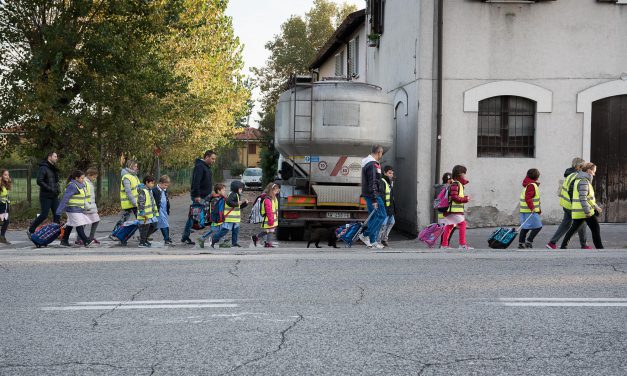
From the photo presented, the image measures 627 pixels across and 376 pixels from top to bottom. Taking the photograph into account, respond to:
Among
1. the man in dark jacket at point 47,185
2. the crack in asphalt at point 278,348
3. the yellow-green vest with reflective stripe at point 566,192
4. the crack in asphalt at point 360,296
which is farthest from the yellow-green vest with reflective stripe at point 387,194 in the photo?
the crack in asphalt at point 278,348

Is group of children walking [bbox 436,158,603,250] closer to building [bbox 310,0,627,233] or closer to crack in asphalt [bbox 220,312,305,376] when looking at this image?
building [bbox 310,0,627,233]

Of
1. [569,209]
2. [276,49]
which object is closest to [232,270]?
[569,209]

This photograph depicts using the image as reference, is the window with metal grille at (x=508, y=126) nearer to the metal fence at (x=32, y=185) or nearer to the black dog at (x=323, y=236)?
the black dog at (x=323, y=236)

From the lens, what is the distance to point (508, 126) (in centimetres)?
1736

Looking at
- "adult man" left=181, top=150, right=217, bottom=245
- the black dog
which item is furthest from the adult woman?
"adult man" left=181, top=150, right=217, bottom=245

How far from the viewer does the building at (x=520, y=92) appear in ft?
55.7

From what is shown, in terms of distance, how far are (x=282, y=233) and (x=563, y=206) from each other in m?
5.90

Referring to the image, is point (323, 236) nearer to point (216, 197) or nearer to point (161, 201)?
point (216, 197)

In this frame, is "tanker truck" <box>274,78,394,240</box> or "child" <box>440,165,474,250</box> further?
"tanker truck" <box>274,78,394,240</box>

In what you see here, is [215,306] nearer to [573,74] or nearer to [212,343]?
[212,343]

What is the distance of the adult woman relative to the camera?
12.5m

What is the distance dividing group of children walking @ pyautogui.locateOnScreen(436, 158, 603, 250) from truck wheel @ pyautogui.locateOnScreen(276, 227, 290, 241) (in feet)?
13.0

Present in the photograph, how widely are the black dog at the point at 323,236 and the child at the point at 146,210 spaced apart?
277 cm

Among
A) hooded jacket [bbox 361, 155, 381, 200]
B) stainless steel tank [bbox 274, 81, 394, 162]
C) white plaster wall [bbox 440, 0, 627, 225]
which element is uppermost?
white plaster wall [bbox 440, 0, 627, 225]
